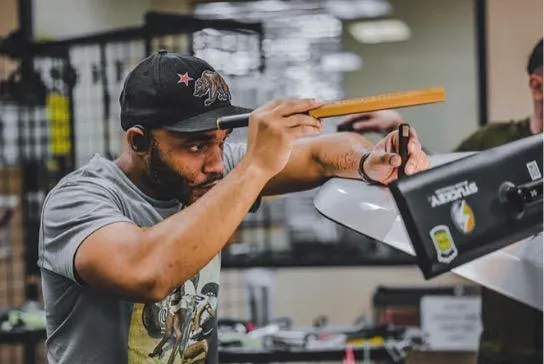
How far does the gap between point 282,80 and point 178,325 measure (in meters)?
1.61

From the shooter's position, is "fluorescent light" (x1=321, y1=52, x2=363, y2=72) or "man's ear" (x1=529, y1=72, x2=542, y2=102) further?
"fluorescent light" (x1=321, y1=52, x2=363, y2=72)

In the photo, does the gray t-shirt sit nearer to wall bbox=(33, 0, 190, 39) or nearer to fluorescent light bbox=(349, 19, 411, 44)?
wall bbox=(33, 0, 190, 39)

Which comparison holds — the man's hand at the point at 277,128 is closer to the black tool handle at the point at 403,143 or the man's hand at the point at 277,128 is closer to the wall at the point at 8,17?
the black tool handle at the point at 403,143

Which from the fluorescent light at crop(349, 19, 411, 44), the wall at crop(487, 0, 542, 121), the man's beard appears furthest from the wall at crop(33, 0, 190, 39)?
the man's beard

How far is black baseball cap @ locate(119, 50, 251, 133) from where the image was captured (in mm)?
1291

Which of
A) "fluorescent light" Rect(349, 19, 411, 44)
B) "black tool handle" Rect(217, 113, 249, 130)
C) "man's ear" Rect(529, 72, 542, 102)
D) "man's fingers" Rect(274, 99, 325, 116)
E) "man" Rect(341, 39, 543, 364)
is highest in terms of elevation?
"fluorescent light" Rect(349, 19, 411, 44)

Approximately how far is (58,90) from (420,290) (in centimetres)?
136

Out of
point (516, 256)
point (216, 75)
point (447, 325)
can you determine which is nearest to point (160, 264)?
point (216, 75)

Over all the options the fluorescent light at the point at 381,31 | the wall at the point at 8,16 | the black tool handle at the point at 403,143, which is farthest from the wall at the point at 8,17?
the black tool handle at the point at 403,143

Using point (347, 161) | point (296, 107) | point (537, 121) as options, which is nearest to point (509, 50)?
point (537, 121)

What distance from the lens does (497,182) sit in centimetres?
97

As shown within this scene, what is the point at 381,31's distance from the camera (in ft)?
10.0

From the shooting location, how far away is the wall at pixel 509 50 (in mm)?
2730

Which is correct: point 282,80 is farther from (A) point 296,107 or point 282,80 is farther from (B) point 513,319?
(A) point 296,107
